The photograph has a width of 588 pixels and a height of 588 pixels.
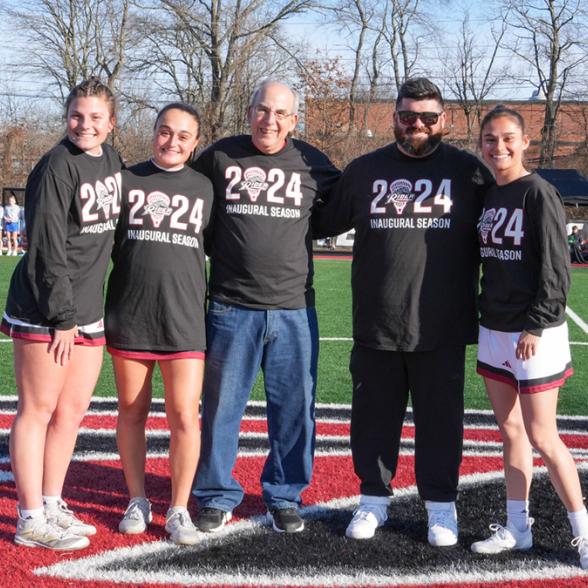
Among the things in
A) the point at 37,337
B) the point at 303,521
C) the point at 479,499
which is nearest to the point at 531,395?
the point at 479,499

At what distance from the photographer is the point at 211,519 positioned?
3721mm

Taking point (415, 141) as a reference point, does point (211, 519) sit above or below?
below

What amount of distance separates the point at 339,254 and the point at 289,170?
23035 millimetres

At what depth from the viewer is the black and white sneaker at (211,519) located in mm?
3701

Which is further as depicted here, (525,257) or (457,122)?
(457,122)

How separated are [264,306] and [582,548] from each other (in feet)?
5.72

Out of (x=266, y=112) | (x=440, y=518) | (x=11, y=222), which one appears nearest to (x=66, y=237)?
(x=266, y=112)

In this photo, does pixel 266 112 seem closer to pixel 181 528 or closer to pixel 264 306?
pixel 264 306

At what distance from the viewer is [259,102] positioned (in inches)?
147

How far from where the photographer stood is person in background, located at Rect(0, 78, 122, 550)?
3316mm

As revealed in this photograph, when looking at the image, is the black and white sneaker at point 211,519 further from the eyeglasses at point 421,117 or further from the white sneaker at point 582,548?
the eyeglasses at point 421,117

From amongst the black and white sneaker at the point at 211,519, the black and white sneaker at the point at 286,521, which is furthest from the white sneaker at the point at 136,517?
the black and white sneaker at the point at 286,521

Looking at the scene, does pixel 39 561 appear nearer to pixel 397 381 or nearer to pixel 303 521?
pixel 303 521

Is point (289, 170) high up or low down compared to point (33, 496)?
up
